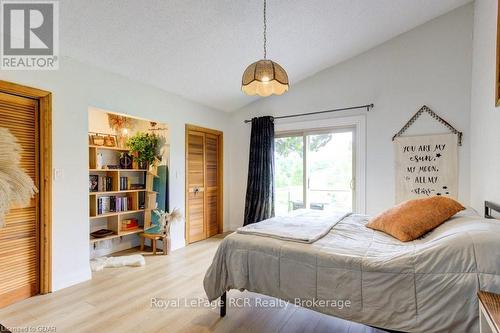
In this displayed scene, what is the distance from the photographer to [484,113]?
7.97 feet

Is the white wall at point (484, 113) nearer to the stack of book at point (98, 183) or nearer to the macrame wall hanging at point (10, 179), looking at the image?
the macrame wall hanging at point (10, 179)

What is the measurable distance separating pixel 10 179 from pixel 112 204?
287 cm

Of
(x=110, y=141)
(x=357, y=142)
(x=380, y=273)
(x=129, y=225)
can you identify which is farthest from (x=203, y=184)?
(x=380, y=273)

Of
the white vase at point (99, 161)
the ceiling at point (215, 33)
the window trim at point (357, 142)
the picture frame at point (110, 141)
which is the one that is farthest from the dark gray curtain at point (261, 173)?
the white vase at point (99, 161)

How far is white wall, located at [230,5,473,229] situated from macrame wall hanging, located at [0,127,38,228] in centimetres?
370

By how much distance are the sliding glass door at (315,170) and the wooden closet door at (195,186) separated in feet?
4.27

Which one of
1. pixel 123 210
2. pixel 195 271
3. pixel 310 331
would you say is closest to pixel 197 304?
pixel 195 271

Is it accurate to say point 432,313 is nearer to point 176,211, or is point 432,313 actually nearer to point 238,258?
point 238,258

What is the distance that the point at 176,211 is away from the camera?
3.74 meters

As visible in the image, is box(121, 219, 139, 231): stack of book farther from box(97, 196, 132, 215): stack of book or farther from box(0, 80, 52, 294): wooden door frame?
box(0, 80, 52, 294): wooden door frame

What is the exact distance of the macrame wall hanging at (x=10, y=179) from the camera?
102 cm

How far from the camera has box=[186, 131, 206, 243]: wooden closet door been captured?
4152 mm

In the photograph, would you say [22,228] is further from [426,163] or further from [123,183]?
[426,163]
